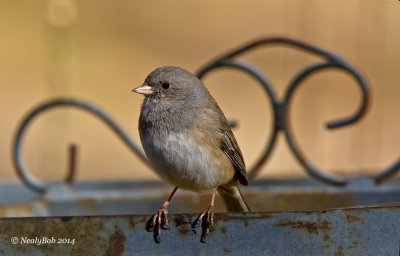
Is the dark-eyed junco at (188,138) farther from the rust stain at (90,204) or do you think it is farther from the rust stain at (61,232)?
the rust stain at (61,232)

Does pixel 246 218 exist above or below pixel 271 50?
below

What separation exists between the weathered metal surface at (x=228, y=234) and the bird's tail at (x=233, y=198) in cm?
96

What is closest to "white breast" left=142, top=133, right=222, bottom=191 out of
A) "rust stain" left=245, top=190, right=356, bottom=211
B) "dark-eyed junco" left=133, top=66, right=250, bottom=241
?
"dark-eyed junco" left=133, top=66, right=250, bottom=241

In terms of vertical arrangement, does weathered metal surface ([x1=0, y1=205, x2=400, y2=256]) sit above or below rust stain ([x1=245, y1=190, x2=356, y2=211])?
above

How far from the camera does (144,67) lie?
8781 mm

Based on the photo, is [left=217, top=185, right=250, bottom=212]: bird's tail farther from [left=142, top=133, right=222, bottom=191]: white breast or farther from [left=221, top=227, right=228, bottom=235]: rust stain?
[left=221, top=227, right=228, bottom=235]: rust stain

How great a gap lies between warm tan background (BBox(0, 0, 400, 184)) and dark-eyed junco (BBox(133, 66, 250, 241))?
301 cm

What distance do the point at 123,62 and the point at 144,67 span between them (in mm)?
441

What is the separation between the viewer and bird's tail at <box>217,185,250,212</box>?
2820 mm

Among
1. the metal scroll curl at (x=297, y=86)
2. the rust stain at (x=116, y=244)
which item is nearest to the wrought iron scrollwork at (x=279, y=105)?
the metal scroll curl at (x=297, y=86)

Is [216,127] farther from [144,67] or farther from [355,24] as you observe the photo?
[355,24]

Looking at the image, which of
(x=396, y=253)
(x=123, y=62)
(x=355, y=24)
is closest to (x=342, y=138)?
(x=355, y=24)

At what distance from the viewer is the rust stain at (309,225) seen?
180cm

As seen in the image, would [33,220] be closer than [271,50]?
Yes
